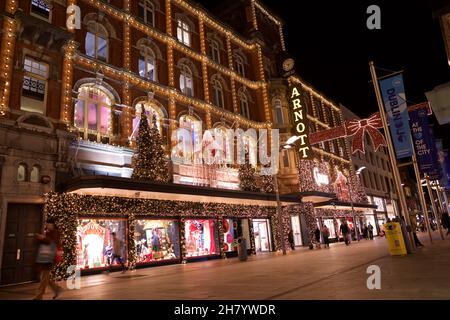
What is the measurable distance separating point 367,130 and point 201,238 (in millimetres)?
11567

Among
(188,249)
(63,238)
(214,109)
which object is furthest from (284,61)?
(63,238)

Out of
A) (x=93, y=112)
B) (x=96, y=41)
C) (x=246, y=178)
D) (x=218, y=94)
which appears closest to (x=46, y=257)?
(x=93, y=112)

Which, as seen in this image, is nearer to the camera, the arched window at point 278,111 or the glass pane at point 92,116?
the glass pane at point 92,116

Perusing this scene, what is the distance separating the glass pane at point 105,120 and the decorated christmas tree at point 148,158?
1.96 meters

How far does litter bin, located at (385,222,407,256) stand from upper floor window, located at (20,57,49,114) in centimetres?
1559

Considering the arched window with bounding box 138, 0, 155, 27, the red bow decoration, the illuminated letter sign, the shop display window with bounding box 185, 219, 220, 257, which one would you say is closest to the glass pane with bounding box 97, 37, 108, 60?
the illuminated letter sign

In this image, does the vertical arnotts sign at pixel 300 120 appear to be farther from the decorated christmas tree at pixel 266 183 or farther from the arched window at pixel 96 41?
the arched window at pixel 96 41

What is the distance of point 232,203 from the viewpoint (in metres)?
23.6

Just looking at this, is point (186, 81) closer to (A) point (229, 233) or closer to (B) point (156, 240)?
(A) point (229, 233)

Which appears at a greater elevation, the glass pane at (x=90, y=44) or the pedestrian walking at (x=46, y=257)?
the glass pane at (x=90, y=44)

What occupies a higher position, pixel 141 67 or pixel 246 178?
pixel 141 67

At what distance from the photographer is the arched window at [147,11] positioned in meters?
22.6

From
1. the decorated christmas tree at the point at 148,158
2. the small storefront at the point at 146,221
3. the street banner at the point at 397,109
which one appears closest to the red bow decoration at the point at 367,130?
the street banner at the point at 397,109

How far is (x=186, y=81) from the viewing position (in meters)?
24.3
